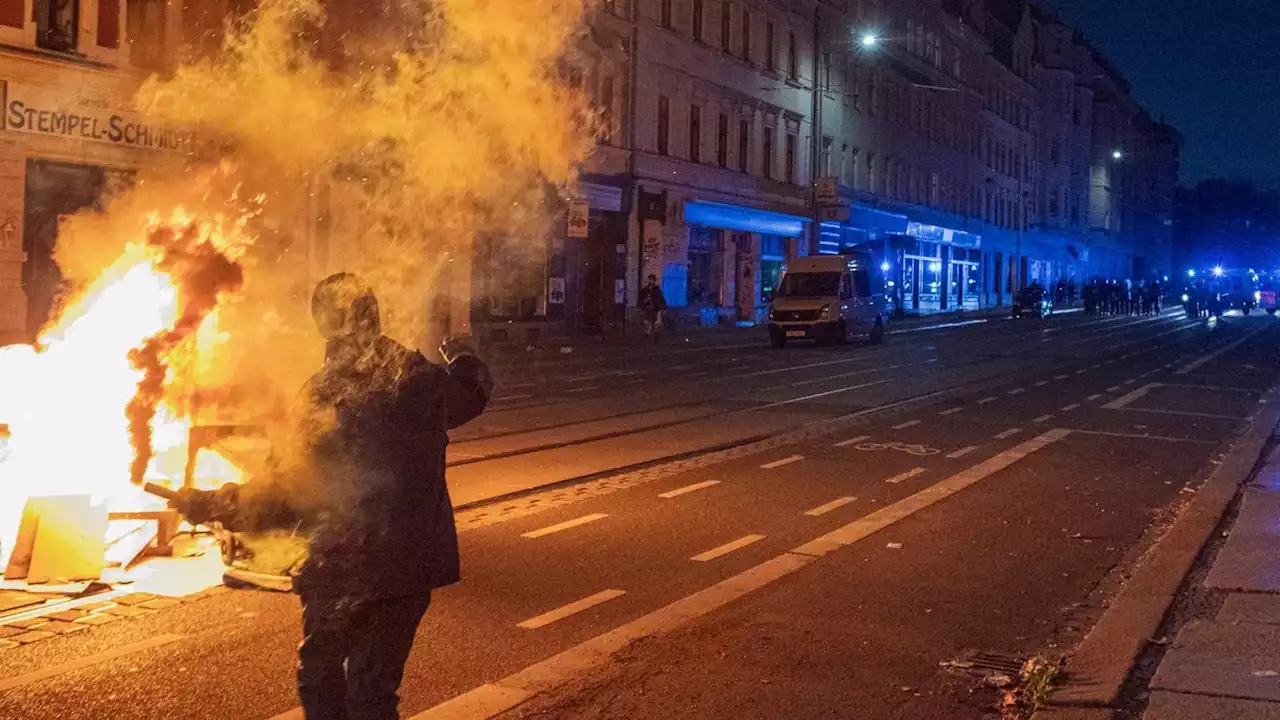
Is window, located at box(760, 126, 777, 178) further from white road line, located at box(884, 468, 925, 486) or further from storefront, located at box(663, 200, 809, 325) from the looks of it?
white road line, located at box(884, 468, 925, 486)

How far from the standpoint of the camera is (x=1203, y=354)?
3516 centimetres

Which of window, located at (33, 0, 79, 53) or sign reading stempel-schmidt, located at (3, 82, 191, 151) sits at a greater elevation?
window, located at (33, 0, 79, 53)

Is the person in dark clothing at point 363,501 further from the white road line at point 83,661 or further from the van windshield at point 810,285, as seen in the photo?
the van windshield at point 810,285

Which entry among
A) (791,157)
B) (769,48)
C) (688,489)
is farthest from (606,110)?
(688,489)

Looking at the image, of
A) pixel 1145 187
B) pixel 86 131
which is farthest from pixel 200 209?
pixel 1145 187

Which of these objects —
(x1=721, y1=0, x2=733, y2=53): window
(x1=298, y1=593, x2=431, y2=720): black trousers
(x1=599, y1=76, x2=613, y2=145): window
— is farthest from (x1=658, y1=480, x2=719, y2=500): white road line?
(x1=721, y1=0, x2=733, y2=53): window

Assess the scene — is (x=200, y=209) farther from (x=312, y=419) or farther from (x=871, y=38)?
(x=871, y=38)

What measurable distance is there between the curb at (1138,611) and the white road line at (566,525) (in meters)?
3.89

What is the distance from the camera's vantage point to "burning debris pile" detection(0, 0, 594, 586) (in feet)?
Result: 25.9

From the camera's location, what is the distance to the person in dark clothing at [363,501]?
150 inches

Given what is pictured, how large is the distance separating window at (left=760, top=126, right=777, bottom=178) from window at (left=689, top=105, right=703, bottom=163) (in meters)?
5.37

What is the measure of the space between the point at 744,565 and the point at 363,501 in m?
4.84

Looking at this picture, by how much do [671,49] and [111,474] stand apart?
34635 millimetres

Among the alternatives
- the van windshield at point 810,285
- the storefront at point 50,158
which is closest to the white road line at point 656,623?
the storefront at point 50,158
